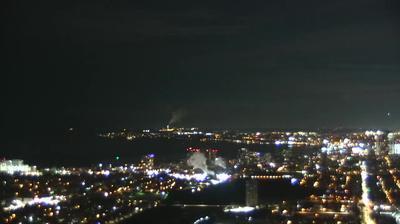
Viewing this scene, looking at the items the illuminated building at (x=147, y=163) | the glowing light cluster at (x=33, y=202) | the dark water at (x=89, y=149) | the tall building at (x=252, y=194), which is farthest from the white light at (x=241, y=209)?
the dark water at (x=89, y=149)

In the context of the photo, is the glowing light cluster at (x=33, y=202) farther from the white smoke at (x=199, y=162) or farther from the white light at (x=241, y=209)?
the white smoke at (x=199, y=162)

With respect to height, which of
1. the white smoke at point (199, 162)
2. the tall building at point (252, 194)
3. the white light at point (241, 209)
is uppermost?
the white smoke at point (199, 162)

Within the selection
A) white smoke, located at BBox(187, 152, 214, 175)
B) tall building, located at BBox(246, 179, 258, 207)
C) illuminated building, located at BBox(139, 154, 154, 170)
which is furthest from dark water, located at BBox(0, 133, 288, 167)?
tall building, located at BBox(246, 179, 258, 207)

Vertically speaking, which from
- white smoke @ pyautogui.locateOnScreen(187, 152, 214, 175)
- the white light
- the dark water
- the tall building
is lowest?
the white light

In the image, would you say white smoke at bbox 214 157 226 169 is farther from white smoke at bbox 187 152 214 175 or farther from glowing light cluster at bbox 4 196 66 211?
glowing light cluster at bbox 4 196 66 211

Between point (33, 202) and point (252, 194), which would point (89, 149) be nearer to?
point (252, 194)

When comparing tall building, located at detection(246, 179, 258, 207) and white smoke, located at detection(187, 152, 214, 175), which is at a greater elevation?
white smoke, located at detection(187, 152, 214, 175)

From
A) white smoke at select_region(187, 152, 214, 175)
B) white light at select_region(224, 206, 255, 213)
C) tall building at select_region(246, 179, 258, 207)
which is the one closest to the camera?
white light at select_region(224, 206, 255, 213)

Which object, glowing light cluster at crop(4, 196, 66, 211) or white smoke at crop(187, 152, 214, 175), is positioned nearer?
glowing light cluster at crop(4, 196, 66, 211)

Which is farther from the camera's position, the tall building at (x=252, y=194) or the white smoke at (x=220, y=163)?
the white smoke at (x=220, y=163)
